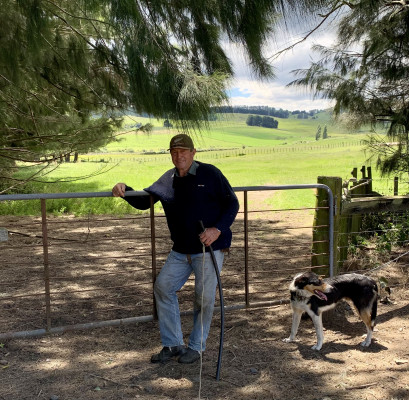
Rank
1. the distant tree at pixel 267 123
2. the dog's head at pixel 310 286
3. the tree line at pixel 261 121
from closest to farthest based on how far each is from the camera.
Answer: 1. the dog's head at pixel 310 286
2. the tree line at pixel 261 121
3. the distant tree at pixel 267 123

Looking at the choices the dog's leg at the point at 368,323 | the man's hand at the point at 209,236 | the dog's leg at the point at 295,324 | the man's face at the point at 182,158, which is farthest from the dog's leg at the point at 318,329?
the man's face at the point at 182,158

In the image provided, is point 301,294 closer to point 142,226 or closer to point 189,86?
point 189,86

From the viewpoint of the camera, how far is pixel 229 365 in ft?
12.3

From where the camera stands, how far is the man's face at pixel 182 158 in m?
3.72

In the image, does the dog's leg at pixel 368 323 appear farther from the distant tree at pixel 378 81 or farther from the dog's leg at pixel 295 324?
the distant tree at pixel 378 81

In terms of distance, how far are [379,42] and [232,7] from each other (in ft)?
12.1

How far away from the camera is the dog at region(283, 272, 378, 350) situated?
402 cm

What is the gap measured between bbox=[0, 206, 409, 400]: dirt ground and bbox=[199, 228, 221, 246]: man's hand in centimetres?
91

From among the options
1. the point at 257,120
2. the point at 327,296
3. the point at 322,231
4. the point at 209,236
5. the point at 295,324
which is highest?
the point at 257,120

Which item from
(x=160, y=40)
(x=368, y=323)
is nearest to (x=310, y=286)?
(x=368, y=323)

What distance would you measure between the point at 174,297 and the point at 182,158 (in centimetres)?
112

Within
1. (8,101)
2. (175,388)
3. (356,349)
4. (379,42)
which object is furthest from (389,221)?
(8,101)

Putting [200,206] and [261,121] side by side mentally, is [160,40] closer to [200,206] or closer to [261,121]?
[200,206]

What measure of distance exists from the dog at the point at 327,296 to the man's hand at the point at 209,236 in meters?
0.91
